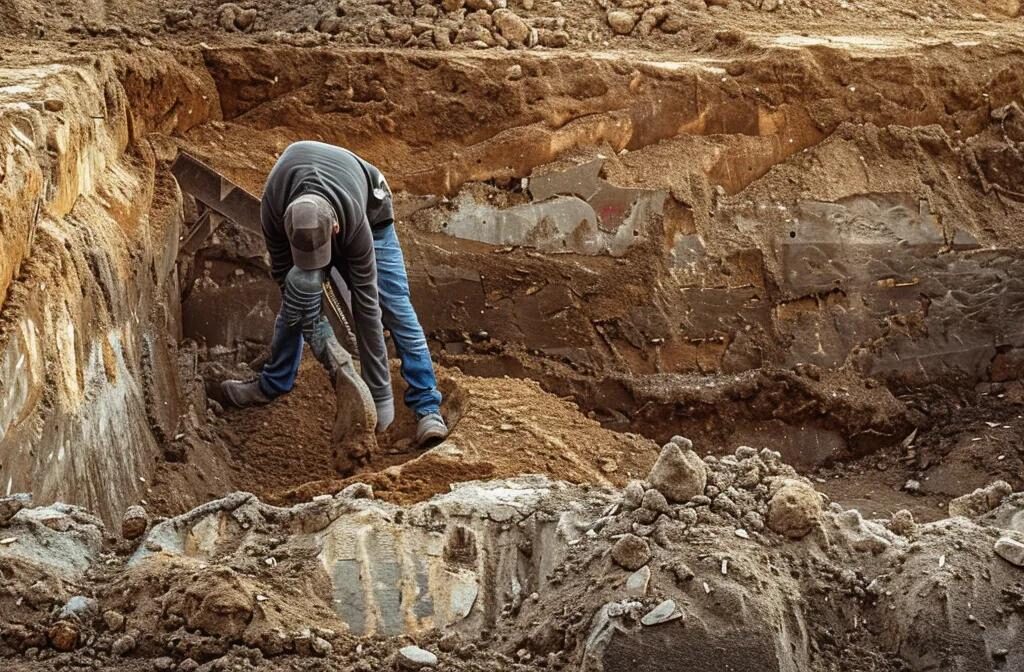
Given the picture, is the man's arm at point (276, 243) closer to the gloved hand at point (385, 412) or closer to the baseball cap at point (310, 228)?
the baseball cap at point (310, 228)

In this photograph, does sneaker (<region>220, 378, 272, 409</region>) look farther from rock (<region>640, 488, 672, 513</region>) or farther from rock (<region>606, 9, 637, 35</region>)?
rock (<region>606, 9, 637, 35</region>)

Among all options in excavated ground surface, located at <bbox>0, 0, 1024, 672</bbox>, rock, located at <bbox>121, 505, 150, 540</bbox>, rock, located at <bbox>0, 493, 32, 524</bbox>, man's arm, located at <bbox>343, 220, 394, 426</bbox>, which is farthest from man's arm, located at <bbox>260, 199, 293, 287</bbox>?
rock, located at <bbox>0, 493, 32, 524</bbox>

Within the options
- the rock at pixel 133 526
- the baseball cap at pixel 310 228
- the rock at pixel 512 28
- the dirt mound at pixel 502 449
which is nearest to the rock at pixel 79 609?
the rock at pixel 133 526

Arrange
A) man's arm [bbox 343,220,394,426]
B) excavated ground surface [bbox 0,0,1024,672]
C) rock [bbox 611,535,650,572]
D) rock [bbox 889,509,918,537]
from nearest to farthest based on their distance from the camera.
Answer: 1. rock [bbox 611,535,650,572]
2. rock [bbox 889,509,918,537]
3. excavated ground surface [bbox 0,0,1024,672]
4. man's arm [bbox 343,220,394,426]

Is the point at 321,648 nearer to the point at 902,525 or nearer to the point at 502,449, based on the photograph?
the point at 902,525

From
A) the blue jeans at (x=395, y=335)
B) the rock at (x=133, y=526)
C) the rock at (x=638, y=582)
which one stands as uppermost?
the rock at (x=638, y=582)

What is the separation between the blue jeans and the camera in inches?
318

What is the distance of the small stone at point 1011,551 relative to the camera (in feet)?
17.8

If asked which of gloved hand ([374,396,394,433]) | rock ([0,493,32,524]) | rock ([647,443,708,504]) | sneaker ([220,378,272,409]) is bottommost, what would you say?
sneaker ([220,378,272,409])

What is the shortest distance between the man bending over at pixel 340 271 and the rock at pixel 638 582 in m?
2.72

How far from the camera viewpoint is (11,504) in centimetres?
553

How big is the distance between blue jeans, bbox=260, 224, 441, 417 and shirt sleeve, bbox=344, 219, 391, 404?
0.15 m

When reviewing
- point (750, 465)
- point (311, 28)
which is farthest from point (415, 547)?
point (311, 28)

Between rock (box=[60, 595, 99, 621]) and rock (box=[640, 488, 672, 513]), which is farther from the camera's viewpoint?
rock (box=[640, 488, 672, 513])
